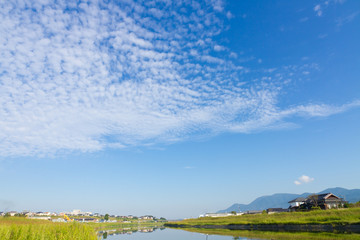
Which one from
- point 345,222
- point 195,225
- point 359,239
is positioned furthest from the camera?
point 195,225

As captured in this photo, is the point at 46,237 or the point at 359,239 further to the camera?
the point at 359,239

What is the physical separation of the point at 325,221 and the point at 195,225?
5597 cm

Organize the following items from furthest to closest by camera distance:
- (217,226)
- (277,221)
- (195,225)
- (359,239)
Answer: (195,225) → (217,226) → (277,221) → (359,239)

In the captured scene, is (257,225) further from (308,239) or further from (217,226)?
(308,239)

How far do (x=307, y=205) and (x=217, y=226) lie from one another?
24.5 metres

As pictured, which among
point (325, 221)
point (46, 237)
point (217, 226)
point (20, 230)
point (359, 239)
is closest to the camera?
point (46, 237)

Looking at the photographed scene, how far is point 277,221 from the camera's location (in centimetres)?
4325

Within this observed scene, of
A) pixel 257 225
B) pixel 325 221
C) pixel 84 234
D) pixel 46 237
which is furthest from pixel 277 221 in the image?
pixel 46 237

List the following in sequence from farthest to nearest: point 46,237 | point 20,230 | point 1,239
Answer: point 20,230 < point 46,237 < point 1,239

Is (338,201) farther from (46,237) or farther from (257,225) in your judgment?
(46,237)

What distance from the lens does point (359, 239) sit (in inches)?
795

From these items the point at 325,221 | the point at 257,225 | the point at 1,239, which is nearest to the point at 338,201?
the point at 257,225

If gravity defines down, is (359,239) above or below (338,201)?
below

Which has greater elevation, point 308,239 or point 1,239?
point 1,239
